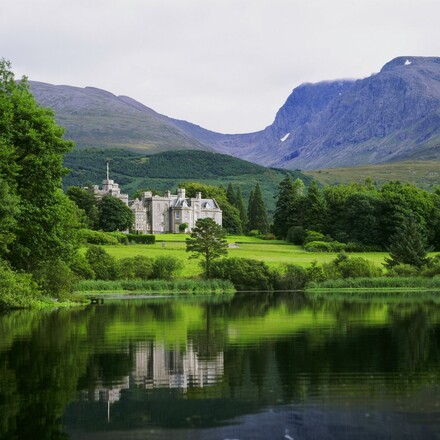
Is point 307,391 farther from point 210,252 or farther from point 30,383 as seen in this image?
point 210,252

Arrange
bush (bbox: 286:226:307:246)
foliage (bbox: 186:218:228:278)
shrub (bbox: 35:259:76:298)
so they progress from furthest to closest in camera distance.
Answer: bush (bbox: 286:226:307:246)
foliage (bbox: 186:218:228:278)
shrub (bbox: 35:259:76:298)

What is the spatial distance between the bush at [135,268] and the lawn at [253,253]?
4782 millimetres

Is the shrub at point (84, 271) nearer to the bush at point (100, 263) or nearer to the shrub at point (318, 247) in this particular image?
the bush at point (100, 263)

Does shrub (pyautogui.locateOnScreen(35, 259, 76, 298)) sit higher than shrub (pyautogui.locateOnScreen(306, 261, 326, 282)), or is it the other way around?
shrub (pyautogui.locateOnScreen(35, 259, 76, 298))

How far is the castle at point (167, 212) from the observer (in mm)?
155250

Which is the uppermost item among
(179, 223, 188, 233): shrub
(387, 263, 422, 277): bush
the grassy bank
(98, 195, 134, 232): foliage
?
(98, 195, 134, 232): foliage

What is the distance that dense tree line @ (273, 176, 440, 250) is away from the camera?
114 metres

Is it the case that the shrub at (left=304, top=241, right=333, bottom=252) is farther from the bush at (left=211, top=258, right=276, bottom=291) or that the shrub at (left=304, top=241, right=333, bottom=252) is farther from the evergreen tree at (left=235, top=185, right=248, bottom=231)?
the evergreen tree at (left=235, top=185, right=248, bottom=231)

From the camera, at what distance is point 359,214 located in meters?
116

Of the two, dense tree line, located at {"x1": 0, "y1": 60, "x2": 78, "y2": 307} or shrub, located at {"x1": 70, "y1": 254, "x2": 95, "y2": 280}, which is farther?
shrub, located at {"x1": 70, "y1": 254, "x2": 95, "y2": 280}

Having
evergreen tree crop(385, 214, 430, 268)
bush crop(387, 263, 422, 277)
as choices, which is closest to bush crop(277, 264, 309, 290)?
bush crop(387, 263, 422, 277)

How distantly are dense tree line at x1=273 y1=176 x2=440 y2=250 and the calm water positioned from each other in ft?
272

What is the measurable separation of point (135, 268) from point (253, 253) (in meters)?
25.1

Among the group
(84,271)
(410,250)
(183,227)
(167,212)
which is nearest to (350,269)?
(410,250)
